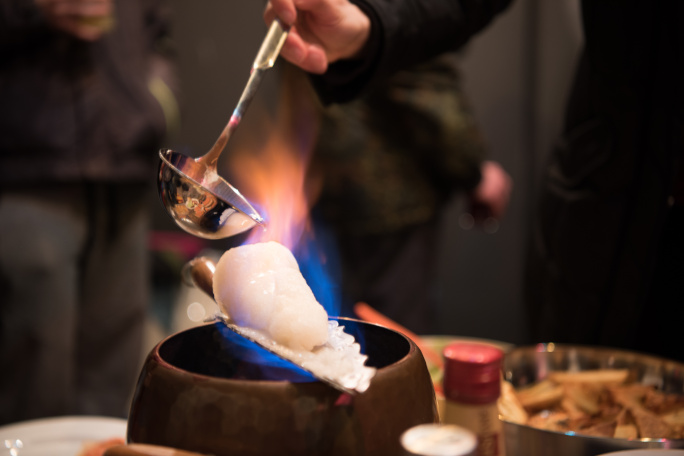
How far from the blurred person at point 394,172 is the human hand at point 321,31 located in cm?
103

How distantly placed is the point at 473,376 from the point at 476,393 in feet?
0.05

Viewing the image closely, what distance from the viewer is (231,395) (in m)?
0.45

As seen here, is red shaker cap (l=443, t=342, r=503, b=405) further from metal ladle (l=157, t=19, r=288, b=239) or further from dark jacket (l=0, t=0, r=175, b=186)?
dark jacket (l=0, t=0, r=175, b=186)

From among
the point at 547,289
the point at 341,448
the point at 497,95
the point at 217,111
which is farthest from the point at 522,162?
the point at 341,448

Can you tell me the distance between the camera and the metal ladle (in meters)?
0.62

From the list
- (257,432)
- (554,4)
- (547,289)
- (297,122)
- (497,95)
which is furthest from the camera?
(497,95)

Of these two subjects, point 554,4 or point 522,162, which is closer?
point 554,4

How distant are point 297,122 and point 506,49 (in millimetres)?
1953

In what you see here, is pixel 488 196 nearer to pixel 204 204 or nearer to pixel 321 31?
pixel 321 31

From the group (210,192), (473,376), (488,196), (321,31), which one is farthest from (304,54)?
(488,196)

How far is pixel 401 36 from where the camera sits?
0.81 meters

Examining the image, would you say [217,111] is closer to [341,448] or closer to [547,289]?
[547,289]

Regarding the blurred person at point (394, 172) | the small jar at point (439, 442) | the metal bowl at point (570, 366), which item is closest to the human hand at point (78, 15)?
the blurred person at point (394, 172)

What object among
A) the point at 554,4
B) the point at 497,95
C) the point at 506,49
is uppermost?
the point at 554,4
